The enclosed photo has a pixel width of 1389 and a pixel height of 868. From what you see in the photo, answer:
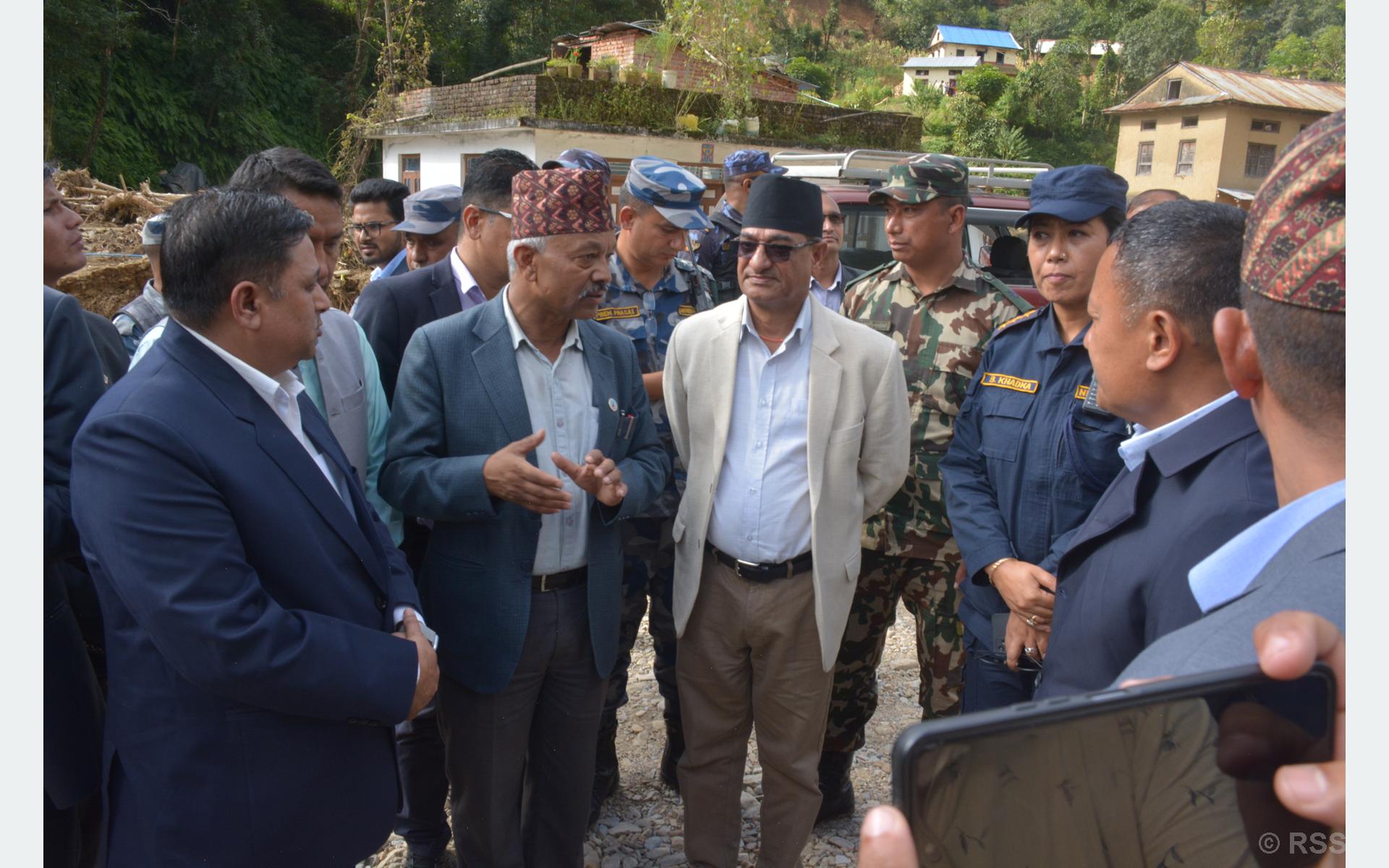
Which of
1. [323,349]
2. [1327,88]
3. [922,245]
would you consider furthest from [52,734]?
[1327,88]

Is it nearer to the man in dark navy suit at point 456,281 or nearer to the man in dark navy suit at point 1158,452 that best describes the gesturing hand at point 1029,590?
the man in dark navy suit at point 1158,452

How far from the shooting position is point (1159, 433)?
171 centimetres

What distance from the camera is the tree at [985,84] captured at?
3738cm

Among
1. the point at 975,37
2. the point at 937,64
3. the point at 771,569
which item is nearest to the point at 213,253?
the point at 771,569

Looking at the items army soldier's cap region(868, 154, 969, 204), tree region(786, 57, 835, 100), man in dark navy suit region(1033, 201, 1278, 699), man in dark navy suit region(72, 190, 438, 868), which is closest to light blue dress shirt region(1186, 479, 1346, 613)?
man in dark navy suit region(1033, 201, 1278, 699)

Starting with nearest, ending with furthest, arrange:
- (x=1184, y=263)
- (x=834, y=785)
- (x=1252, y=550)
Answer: (x=1252, y=550), (x=1184, y=263), (x=834, y=785)

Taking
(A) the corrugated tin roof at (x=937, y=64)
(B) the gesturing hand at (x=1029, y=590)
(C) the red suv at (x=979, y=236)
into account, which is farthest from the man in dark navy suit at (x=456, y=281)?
(A) the corrugated tin roof at (x=937, y=64)

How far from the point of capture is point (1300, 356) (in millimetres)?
920

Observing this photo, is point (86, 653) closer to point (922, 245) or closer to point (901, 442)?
point (901, 442)

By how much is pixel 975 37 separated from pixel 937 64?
8457mm

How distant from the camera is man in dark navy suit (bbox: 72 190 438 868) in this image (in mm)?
1625

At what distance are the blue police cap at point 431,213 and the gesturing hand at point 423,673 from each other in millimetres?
2738

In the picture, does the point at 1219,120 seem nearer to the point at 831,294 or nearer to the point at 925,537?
the point at 831,294

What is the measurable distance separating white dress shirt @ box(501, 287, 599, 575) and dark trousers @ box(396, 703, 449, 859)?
2.78 ft
